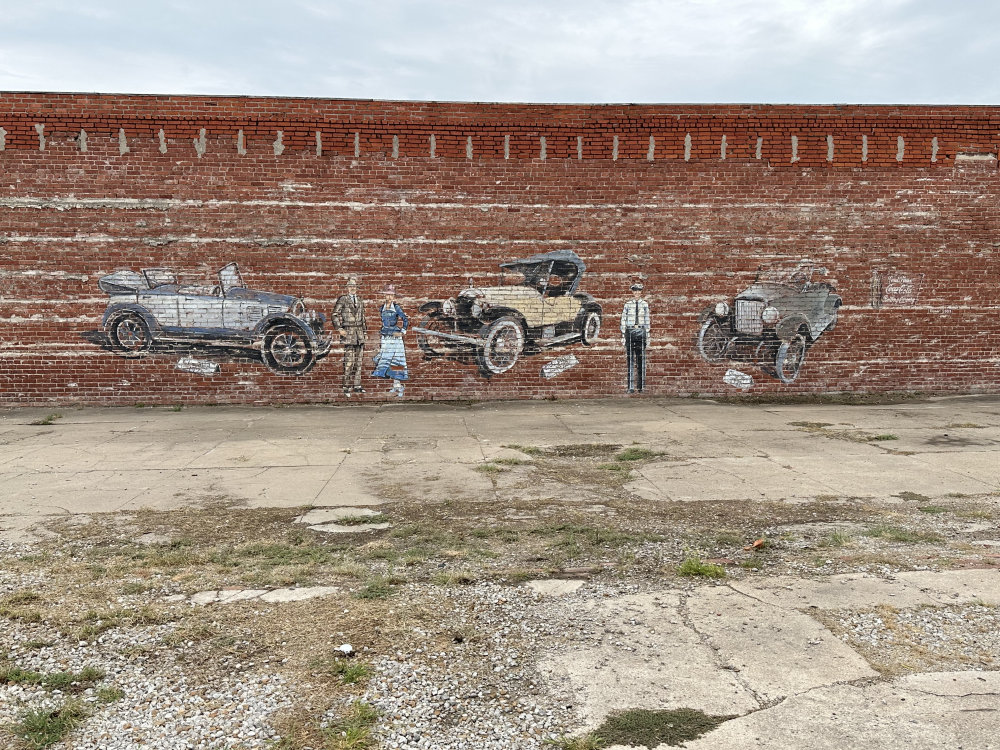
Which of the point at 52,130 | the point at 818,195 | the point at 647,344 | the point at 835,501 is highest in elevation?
the point at 52,130

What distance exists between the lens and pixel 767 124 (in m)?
11.4

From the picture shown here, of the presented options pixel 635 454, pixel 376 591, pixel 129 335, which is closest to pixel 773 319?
pixel 635 454

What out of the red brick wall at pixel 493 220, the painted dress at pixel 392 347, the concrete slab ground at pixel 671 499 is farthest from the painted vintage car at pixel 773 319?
the painted dress at pixel 392 347

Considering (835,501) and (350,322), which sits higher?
(350,322)

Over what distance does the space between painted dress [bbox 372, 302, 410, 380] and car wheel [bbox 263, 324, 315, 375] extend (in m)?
1.11

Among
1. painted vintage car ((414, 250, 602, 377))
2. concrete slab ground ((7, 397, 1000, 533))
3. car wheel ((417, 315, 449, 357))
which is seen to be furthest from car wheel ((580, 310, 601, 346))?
car wheel ((417, 315, 449, 357))

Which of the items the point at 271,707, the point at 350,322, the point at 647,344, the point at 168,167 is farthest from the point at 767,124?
the point at 271,707

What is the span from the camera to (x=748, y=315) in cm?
1171

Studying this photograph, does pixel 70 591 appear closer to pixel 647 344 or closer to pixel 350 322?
pixel 350 322

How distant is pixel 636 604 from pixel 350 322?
27.8ft

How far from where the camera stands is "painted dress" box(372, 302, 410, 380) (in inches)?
447

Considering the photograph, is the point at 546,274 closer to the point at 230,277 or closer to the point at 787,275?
the point at 787,275

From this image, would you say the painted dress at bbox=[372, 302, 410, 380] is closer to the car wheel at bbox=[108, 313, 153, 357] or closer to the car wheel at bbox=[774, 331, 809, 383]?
the car wheel at bbox=[108, 313, 153, 357]

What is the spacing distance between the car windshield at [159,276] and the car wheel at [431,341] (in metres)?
3.96
